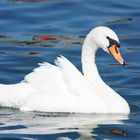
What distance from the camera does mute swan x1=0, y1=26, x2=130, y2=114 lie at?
12.5 m

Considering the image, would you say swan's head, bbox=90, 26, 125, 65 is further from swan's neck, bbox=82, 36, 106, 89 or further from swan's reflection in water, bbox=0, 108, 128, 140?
swan's reflection in water, bbox=0, 108, 128, 140

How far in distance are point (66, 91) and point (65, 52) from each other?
15.0 feet

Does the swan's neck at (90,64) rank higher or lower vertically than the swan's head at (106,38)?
lower

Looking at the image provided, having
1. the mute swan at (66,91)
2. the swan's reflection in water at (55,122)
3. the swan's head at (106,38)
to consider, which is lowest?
the swan's reflection in water at (55,122)

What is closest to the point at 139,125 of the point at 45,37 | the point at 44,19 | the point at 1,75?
the point at 1,75

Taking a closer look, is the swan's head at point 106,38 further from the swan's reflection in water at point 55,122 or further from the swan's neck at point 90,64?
the swan's reflection in water at point 55,122

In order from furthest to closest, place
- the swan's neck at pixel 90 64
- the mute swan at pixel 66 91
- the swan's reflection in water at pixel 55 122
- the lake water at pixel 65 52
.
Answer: the swan's neck at pixel 90 64, the mute swan at pixel 66 91, the lake water at pixel 65 52, the swan's reflection in water at pixel 55 122

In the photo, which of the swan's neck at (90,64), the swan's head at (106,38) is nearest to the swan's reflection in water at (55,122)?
the swan's neck at (90,64)

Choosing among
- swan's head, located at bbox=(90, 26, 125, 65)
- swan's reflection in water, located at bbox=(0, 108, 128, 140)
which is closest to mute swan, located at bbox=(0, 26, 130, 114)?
swan's head, located at bbox=(90, 26, 125, 65)

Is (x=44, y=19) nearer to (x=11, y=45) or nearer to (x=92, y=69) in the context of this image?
(x=11, y=45)

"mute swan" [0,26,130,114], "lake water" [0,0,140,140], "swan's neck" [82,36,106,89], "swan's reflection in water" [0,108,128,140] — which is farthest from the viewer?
"swan's neck" [82,36,106,89]

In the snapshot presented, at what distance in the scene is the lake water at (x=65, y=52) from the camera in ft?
38.4

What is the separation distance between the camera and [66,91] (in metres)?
12.5

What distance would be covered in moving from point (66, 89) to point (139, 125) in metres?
1.16
